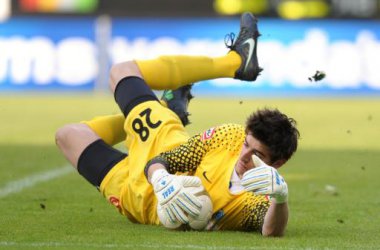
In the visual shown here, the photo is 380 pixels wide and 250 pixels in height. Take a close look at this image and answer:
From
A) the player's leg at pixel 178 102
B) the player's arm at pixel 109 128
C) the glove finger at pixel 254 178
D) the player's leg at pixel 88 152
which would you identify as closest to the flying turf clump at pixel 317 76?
the player's leg at pixel 178 102

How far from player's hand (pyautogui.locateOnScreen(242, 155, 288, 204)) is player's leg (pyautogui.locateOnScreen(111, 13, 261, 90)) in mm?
1649

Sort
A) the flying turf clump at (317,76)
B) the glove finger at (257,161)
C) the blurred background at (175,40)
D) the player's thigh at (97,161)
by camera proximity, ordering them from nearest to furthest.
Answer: the glove finger at (257,161) < the player's thigh at (97,161) < the flying turf clump at (317,76) < the blurred background at (175,40)

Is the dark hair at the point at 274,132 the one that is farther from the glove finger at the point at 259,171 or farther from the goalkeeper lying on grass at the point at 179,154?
the glove finger at the point at 259,171

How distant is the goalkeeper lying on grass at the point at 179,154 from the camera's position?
562 cm

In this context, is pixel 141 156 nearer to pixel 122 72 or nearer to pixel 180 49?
pixel 122 72

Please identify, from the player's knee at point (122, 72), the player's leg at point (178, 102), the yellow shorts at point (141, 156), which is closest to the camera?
the yellow shorts at point (141, 156)

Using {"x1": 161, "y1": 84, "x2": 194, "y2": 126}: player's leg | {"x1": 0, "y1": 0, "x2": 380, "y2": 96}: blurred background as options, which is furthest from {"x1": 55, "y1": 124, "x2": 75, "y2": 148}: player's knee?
{"x1": 0, "y1": 0, "x2": 380, "y2": 96}: blurred background

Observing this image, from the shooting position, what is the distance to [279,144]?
5609mm

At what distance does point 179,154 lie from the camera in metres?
5.94

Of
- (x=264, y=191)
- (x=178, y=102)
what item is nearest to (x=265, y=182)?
(x=264, y=191)

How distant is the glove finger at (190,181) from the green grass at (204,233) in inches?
10.8

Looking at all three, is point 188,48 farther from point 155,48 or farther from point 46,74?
point 46,74

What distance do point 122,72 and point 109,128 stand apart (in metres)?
0.40

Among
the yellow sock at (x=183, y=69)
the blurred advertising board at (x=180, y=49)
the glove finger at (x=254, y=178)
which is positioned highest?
the glove finger at (x=254, y=178)
